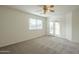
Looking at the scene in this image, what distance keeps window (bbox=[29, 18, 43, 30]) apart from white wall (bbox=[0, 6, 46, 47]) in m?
0.07

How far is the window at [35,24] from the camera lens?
2312mm

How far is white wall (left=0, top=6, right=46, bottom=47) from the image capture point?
7.02 ft

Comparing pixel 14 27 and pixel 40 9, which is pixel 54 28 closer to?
pixel 40 9

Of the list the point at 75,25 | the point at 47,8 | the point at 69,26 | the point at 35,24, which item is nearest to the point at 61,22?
A: the point at 69,26

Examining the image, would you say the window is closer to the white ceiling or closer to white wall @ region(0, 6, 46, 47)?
white wall @ region(0, 6, 46, 47)

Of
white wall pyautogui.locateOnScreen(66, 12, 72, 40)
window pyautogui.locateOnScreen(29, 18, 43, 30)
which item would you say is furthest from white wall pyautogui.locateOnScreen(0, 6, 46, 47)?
white wall pyautogui.locateOnScreen(66, 12, 72, 40)

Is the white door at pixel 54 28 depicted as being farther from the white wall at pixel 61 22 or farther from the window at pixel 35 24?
the window at pixel 35 24

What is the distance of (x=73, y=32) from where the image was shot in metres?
2.24

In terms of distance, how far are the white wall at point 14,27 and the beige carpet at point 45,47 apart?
0.12m

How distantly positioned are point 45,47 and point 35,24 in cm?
58

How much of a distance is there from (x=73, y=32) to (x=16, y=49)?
4.36 ft

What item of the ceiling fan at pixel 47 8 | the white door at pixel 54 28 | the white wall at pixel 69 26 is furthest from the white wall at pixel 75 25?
the ceiling fan at pixel 47 8

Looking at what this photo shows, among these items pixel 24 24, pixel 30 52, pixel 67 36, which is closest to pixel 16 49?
pixel 30 52
